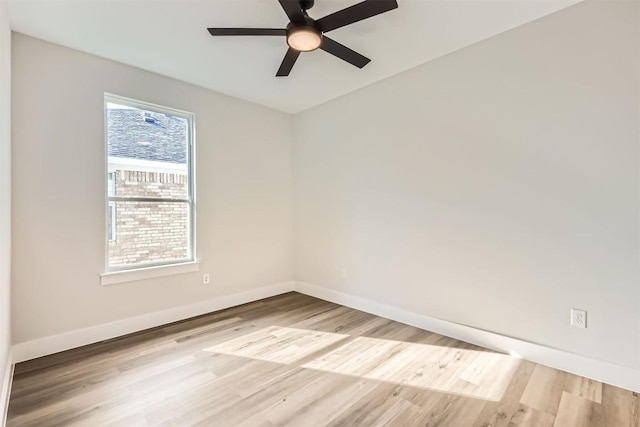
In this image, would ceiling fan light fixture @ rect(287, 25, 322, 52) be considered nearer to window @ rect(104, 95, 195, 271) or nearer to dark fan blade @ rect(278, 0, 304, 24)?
dark fan blade @ rect(278, 0, 304, 24)

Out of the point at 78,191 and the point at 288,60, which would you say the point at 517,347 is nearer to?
the point at 288,60

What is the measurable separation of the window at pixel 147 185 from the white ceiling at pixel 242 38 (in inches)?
20.4

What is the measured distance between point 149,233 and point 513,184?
3396 millimetres

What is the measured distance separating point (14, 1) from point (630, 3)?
407 centimetres

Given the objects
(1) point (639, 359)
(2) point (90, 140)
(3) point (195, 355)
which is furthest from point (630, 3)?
(2) point (90, 140)

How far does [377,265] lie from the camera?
133 inches

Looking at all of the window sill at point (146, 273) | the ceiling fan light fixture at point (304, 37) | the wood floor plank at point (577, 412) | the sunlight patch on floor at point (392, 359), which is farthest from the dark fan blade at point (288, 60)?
the wood floor plank at point (577, 412)

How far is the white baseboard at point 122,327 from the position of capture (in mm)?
2424

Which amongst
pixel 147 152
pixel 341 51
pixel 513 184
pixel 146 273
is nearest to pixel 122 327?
pixel 146 273

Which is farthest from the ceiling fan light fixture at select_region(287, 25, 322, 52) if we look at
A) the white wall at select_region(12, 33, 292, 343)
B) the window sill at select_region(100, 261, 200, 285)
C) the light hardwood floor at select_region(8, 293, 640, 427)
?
the window sill at select_region(100, 261, 200, 285)

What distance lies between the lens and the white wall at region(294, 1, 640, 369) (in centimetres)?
201

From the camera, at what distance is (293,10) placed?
1829 millimetres

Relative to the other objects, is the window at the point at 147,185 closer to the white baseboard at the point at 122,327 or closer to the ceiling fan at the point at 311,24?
the white baseboard at the point at 122,327

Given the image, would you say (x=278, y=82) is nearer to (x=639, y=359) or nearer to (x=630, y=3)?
(x=630, y=3)
